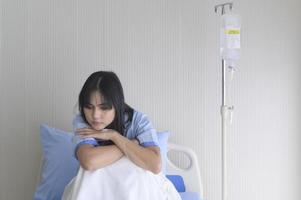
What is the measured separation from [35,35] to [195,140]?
3.56 ft

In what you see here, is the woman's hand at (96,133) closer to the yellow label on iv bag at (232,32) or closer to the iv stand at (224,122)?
the iv stand at (224,122)

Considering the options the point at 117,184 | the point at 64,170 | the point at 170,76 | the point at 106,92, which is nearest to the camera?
the point at 117,184

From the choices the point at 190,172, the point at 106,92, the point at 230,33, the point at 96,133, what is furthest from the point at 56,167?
the point at 230,33

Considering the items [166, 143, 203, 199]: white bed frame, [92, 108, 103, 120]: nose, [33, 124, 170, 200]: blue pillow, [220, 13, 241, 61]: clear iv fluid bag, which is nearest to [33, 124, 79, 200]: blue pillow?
[33, 124, 170, 200]: blue pillow

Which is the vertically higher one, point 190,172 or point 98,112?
point 98,112

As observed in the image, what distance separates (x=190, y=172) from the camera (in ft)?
6.36

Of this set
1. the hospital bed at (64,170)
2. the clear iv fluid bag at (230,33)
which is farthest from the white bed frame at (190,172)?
the clear iv fluid bag at (230,33)

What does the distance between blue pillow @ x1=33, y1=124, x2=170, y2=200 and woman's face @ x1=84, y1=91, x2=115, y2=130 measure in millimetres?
245

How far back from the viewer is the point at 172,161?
81.3 inches

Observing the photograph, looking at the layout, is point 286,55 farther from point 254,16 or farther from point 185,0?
point 185,0

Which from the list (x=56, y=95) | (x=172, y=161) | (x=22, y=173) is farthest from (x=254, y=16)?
(x=22, y=173)

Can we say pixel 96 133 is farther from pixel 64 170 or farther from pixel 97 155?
pixel 64 170

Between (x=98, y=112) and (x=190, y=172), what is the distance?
2.45ft

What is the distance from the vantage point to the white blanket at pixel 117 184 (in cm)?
130
